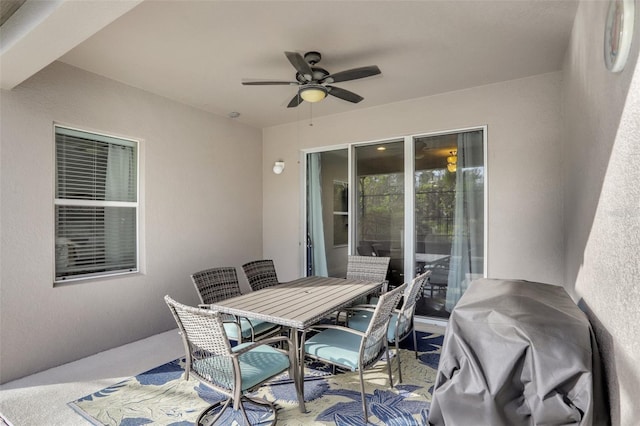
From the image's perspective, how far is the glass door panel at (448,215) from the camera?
3.98 metres

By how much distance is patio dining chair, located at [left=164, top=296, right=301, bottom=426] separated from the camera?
1.94 m

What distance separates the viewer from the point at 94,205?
3.54 metres

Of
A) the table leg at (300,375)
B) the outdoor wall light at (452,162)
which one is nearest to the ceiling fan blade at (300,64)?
the table leg at (300,375)

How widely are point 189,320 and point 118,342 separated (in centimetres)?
229

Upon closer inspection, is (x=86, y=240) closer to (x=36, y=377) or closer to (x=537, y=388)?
(x=36, y=377)

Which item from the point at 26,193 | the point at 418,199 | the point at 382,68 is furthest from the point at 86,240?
the point at 418,199

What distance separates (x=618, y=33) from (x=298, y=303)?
2.46 m

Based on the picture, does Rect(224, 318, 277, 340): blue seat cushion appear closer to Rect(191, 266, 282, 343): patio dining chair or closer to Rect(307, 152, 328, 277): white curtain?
Rect(191, 266, 282, 343): patio dining chair

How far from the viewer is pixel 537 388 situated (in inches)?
49.2

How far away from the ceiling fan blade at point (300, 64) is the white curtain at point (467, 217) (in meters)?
2.26

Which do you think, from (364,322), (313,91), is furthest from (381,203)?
(313,91)

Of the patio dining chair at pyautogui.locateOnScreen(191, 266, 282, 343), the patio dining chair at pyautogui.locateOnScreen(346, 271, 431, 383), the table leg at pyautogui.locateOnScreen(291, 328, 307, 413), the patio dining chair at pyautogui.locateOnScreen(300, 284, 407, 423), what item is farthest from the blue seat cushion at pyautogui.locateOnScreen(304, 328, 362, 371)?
the patio dining chair at pyautogui.locateOnScreen(191, 266, 282, 343)

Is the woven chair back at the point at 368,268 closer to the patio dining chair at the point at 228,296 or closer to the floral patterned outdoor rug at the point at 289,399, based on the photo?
Result: the floral patterned outdoor rug at the point at 289,399

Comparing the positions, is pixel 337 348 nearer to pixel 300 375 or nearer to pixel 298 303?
pixel 300 375
